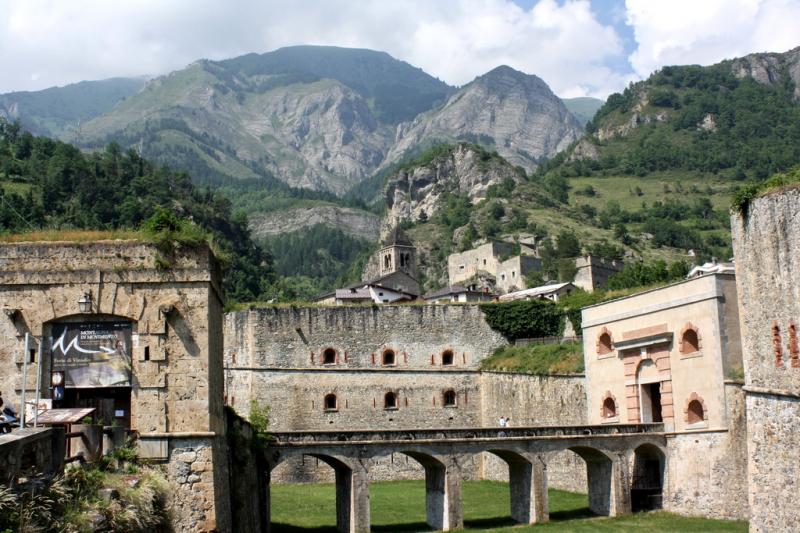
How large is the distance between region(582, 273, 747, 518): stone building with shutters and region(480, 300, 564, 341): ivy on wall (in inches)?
545

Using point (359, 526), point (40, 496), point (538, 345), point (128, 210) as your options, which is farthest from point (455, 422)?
point (128, 210)

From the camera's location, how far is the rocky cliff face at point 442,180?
156375mm

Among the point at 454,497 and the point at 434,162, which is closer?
the point at 454,497

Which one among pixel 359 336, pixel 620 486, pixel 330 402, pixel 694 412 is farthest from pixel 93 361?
pixel 359 336

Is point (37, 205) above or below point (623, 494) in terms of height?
above

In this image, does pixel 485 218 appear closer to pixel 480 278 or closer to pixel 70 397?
pixel 480 278

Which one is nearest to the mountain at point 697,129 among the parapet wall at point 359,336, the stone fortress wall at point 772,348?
the parapet wall at point 359,336

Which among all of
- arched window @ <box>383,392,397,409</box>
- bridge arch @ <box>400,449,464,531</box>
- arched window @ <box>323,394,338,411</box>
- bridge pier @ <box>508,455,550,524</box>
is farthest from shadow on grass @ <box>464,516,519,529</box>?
arched window @ <box>323,394,338,411</box>

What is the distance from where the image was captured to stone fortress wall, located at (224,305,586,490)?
5228 centimetres

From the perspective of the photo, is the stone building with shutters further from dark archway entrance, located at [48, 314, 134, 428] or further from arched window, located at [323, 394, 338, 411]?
dark archway entrance, located at [48, 314, 134, 428]

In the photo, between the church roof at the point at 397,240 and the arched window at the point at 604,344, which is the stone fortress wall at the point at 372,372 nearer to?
the arched window at the point at 604,344

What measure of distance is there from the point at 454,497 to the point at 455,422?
63.0 feet

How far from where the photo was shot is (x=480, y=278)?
375 ft

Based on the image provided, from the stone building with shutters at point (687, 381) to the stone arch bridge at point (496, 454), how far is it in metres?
1.30
